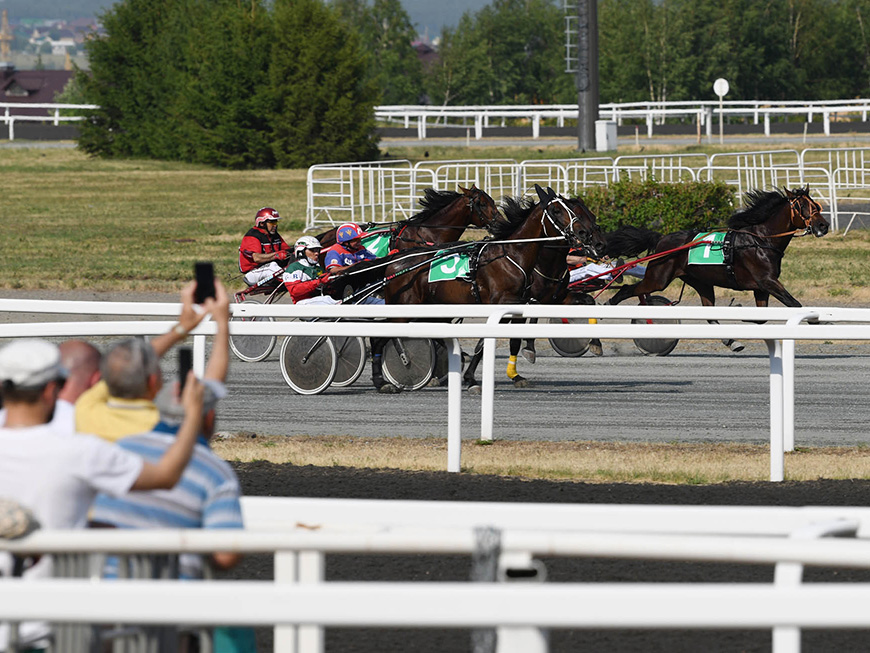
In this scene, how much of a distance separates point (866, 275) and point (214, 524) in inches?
615

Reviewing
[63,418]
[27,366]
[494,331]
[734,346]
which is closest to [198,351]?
[494,331]

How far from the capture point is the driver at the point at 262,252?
13.4 m

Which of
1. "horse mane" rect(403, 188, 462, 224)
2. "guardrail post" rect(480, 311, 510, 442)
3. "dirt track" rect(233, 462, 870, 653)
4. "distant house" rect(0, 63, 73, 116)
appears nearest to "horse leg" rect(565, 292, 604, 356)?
"horse mane" rect(403, 188, 462, 224)

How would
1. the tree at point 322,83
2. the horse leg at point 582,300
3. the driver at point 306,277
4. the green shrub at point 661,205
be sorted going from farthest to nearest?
the tree at point 322,83
the green shrub at point 661,205
the horse leg at point 582,300
the driver at point 306,277

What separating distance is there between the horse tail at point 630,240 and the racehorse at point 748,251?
306 mm

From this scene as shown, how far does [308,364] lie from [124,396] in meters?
→ 7.92

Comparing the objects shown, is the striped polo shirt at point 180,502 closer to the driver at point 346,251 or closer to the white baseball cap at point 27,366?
the white baseball cap at point 27,366

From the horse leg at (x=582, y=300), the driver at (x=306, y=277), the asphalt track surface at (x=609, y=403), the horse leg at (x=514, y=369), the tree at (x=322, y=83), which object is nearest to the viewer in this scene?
the asphalt track surface at (x=609, y=403)

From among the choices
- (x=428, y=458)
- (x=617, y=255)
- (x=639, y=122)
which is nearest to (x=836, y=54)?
(x=639, y=122)

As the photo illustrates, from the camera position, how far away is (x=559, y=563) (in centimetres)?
582

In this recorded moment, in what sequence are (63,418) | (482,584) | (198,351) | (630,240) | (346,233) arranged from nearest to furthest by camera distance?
(482,584)
(63,418)
(198,351)
(346,233)
(630,240)

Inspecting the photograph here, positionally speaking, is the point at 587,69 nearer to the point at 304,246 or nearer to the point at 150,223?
the point at 150,223

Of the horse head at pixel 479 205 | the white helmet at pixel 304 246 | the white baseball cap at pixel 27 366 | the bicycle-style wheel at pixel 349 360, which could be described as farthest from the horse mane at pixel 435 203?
the white baseball cap at pixel 27 366

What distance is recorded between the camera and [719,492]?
714 cm
